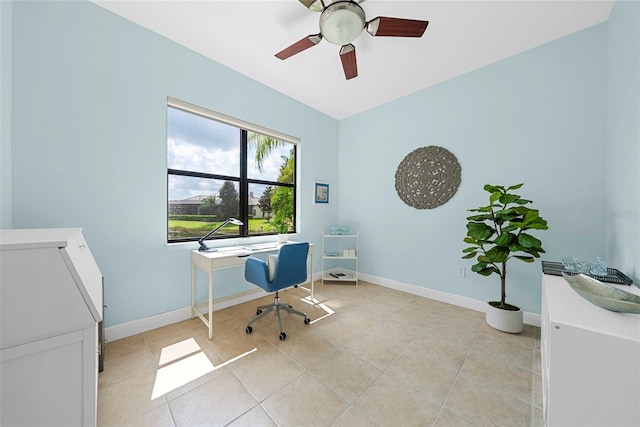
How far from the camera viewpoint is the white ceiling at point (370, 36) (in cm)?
182

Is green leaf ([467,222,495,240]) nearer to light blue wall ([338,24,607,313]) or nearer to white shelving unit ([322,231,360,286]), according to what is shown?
light blue wall ([338,24,607,313])

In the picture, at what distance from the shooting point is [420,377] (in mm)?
1570

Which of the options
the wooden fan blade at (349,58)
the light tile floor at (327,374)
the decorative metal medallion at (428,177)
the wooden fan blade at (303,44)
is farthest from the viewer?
the decorative metal medallion at (428,177)

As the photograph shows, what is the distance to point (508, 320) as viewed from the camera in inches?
83.4

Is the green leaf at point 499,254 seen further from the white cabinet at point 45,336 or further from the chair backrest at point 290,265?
the white cabinet at point 45,336

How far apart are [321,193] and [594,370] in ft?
10.6

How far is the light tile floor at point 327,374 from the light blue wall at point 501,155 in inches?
32.3

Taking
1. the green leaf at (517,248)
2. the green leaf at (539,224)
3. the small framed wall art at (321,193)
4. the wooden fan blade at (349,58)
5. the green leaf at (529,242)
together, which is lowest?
the green leaf at (517,248)

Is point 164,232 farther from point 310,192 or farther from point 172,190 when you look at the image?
point 310,192

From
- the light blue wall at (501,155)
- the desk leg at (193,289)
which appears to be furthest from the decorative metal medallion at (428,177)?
the desk leg at (193,289)

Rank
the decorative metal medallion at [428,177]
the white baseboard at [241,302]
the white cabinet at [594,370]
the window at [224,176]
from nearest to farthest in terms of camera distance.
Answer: the white cabinet at [594,370] < the white baseboard at [241,302] < the window at [224,176] < the decorative metal medallion at [428,177]

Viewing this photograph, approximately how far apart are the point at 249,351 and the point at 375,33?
106 inches

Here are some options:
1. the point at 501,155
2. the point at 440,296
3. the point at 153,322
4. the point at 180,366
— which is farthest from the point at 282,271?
the point at 501,155

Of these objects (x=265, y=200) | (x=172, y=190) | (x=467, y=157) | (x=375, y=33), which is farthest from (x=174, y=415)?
(x=467, y=157)
